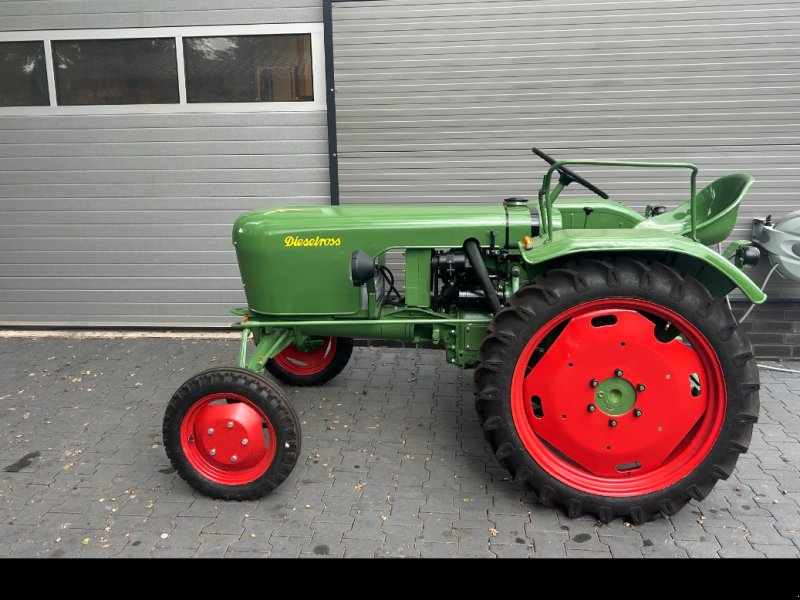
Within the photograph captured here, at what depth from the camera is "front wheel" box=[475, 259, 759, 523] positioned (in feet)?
8.77

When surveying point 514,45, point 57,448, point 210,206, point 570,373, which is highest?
point 514,45

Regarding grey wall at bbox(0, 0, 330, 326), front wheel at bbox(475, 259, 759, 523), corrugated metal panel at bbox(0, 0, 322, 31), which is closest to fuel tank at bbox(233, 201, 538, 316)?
front wheel at bbox(475, 259, 759, 523)

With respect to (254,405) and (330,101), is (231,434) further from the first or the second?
(330,101)

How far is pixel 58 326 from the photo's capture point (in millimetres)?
5930

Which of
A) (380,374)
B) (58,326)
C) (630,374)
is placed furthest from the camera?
(58,326)

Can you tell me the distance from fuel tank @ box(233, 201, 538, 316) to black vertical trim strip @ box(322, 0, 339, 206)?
191cm

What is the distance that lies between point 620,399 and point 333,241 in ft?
5.51

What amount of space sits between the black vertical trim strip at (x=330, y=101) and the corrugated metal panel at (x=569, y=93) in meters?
0.06

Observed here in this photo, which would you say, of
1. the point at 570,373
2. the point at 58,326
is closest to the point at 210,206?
the point at 58,326

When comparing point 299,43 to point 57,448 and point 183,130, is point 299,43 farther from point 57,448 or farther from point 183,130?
point 57,448

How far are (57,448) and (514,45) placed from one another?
4.37m

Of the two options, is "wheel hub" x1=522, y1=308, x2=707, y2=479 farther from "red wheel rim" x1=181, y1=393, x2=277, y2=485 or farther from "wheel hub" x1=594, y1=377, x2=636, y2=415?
"red wheel rim" x1=181, y1=393, x2=277, y2=485

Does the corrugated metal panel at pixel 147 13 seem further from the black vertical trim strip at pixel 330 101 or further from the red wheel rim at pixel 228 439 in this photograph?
the red wheel rim at pixel 228 439

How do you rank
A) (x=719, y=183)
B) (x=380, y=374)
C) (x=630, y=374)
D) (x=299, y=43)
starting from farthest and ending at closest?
(x=299, y=43) < (x=380, y=374) < (x=719, y=183) < (x=630, y=374)
